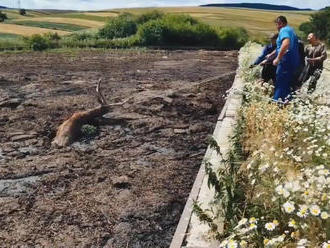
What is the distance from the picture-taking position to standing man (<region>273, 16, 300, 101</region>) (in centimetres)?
858

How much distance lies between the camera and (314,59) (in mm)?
9523

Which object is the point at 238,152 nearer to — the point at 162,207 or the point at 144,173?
the point at 162,207

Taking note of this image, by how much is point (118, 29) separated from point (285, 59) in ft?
118

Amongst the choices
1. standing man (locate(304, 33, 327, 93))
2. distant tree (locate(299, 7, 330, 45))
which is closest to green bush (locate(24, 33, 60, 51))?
distant tree (locate(299, 7, 330, 45))

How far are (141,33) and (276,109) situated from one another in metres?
30.2

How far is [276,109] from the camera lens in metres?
7.98

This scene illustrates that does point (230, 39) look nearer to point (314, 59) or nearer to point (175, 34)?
point (175, 34)

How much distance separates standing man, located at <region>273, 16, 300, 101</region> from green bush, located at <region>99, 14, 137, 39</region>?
3453cm

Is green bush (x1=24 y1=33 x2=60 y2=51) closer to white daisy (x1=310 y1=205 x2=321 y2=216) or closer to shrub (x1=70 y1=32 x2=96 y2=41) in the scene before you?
shrub (x1=70 y1=32 x2=96 y2=41)

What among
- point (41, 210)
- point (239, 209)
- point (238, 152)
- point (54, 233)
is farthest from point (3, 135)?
point (239, 209)

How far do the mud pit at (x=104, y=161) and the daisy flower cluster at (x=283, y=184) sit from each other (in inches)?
49.6

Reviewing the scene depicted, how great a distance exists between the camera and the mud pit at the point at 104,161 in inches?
233

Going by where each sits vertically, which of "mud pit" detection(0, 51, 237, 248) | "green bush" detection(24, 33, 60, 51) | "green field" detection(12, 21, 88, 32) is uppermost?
"mud pit" detection(0, 51, 237, 248)

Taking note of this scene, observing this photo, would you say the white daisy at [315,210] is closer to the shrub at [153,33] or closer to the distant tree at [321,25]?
the distant tree at [321,25]
